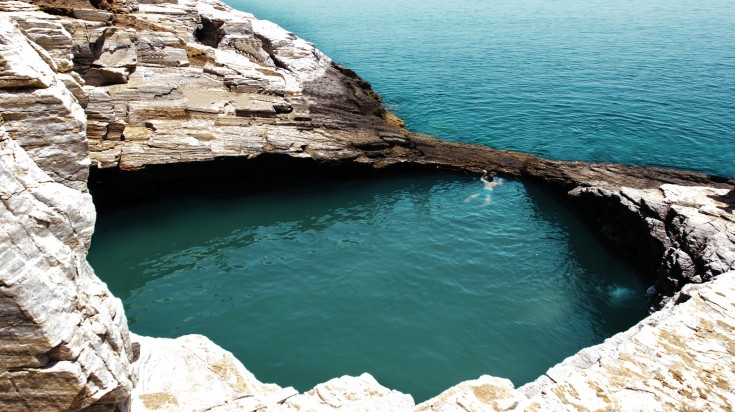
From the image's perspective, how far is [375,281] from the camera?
25391 mm

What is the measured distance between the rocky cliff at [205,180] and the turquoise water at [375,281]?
2834 millimetres

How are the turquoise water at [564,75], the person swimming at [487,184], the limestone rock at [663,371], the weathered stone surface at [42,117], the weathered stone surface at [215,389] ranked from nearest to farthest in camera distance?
1. the weathered stone surface at [42,117]
2. the weathered stone surface at [215,389]
3. the limestone rock at [663,371]
4. the person swimming at [487,184]
5. the turquoise water at [564,75]

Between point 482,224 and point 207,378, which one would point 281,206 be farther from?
point 207,378

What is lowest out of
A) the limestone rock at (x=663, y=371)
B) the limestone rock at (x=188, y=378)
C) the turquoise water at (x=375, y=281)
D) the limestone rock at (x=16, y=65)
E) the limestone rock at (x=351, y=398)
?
the turquoise water at (x=375, y=281)

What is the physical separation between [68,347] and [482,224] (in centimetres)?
2477

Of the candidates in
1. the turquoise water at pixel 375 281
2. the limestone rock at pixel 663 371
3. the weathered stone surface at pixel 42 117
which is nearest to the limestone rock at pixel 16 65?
the weathered stone surface at pixel 42 117

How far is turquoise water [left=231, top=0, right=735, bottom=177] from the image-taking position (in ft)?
138

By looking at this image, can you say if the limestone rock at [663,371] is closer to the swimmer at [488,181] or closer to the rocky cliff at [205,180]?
the rocky cliff at [205,180]

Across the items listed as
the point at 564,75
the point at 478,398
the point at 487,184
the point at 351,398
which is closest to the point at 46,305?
the point at 351,398

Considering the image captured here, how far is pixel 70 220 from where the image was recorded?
1068cm

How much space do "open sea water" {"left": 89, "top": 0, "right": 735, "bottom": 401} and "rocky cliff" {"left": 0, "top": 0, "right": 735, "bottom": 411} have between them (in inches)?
107

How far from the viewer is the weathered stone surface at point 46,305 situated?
905 cm

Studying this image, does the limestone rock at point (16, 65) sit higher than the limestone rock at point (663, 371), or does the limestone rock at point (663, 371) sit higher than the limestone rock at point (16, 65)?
the limestone rock at point (16, 65)

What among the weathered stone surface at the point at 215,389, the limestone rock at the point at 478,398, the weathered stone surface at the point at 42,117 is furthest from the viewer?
the limestone rock at the point at 478,398
